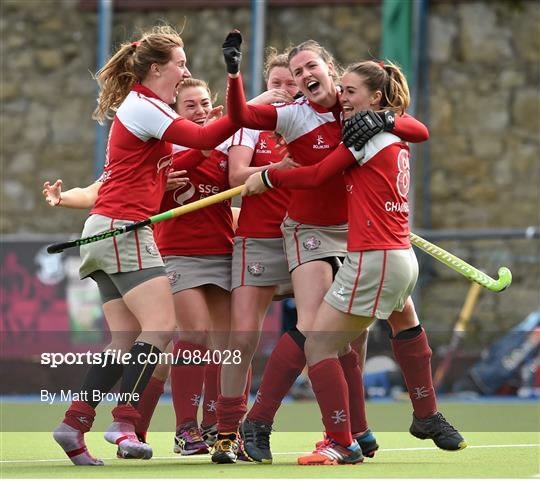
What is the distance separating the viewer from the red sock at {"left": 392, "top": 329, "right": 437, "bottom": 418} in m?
6.59

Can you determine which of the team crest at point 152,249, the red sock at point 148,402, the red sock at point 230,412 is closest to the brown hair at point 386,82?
the team crest at point 152,249

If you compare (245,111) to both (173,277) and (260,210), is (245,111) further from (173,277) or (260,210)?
(173,277)

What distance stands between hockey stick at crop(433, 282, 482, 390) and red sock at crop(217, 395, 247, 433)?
16.9ft

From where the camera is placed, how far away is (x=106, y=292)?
21.8 ft

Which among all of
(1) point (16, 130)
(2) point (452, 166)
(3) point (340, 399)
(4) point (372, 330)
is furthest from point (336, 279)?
(1) point (16, 130)

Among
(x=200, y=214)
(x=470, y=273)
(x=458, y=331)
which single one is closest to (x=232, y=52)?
(x=200, y=214)

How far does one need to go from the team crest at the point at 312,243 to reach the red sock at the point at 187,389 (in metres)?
0.84

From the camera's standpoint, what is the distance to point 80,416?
6301 millimetres

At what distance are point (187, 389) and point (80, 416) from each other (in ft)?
2.64

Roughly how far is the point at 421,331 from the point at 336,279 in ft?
1.81

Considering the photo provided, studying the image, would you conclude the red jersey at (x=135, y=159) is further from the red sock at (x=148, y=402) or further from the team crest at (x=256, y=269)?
the red sock at (x=148, y=402)

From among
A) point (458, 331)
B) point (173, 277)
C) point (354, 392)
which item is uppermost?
point (173, 277)

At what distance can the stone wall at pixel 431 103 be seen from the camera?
1396cm

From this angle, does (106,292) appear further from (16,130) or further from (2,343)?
(16,130)
